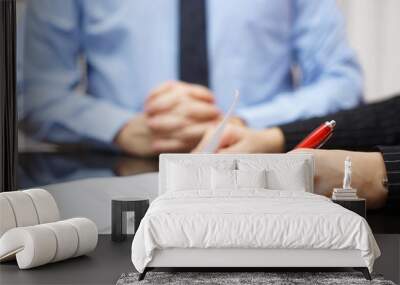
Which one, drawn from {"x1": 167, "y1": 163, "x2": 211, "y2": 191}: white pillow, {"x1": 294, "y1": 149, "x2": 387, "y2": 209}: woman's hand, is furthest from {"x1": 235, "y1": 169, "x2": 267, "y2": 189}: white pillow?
{"x1": 294, "y1": 149, "x2": 387, "y2": 209}: woman's hand

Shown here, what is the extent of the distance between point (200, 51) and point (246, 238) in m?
2.66

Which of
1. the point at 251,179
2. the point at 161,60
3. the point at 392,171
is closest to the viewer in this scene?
the point at 251,179

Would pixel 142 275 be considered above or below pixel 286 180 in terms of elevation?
below

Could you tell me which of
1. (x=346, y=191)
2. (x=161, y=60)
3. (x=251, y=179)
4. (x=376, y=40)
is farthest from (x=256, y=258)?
(x=376, y=40)

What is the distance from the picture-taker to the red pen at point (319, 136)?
6078 mm

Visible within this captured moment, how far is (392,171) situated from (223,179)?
1.73 m

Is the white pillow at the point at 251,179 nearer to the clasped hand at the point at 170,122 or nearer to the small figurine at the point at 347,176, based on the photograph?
the small figurine at the point at 347,176

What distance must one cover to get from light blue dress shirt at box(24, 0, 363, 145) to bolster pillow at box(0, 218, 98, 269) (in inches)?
68.7

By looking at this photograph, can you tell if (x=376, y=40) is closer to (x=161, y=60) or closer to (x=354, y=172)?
(x=354, y=172)

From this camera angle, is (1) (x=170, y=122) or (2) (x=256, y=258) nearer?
(2) (x=256, y=258)

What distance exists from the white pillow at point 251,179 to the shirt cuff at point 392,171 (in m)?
1.36

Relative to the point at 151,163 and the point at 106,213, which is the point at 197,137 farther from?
the point at 106,213

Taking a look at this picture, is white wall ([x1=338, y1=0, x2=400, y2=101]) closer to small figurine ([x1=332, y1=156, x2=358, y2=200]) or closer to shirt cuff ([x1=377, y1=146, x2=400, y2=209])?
shirt cuff ([x1=377, y1=146, x2=400, y2=209])

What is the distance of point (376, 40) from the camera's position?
20.3 ft
